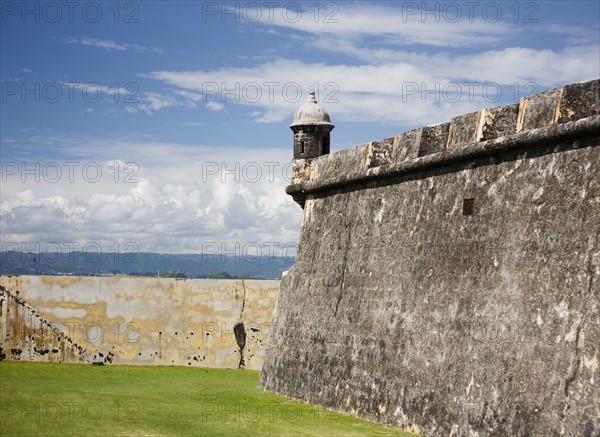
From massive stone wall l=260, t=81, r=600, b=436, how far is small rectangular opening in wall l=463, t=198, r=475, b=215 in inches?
0.7

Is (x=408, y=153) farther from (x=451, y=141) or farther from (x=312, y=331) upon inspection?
(x=312, y=331)

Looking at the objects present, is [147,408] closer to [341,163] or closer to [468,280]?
[468,280]

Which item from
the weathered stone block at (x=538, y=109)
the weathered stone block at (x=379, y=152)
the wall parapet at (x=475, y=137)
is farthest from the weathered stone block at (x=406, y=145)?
the weathered stone block at (x=538, y=109)

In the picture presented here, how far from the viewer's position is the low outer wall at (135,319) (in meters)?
15.6

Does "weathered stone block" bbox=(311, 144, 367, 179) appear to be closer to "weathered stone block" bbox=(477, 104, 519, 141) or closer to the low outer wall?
"weathered stone block" bbox=(477, 104, 519, 141)

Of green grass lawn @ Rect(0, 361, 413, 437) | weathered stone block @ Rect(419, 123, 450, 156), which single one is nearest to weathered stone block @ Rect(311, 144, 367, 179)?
→ weathered stone block @ Rect(419, 123, 450, 156)

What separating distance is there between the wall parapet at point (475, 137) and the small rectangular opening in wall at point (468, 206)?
476 millimetres

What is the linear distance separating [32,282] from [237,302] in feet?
12.2

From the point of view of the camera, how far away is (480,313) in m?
8.80

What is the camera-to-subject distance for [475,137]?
959 centimetres

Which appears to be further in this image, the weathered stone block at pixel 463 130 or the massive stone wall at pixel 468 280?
the weathered stone block at pixel 463 130

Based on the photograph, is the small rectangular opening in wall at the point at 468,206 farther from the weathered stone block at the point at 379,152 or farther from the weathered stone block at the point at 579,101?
the weathered stone block at the point at 379,152

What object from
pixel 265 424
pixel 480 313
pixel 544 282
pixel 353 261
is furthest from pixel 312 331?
pixel 544 282

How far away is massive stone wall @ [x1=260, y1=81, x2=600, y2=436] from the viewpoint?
7.66 metres
